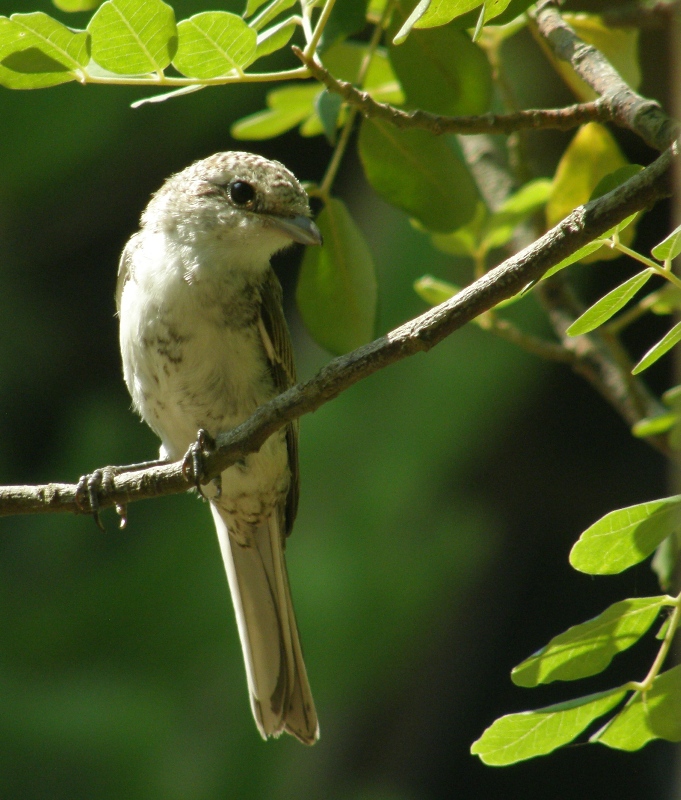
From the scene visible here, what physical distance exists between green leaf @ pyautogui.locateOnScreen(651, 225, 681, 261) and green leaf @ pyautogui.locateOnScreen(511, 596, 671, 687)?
500 mm

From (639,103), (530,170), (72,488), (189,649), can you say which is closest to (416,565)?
(189,649)

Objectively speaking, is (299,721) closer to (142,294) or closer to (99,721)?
(142,294)

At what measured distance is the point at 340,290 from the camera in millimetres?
2209

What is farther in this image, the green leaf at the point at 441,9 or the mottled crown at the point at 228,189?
the mottled crown at the point at 228,189

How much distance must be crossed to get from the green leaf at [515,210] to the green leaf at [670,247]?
3.33ft

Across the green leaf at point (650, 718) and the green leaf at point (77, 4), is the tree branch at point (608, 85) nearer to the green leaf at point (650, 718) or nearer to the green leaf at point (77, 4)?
the green leaf at point (650, 718)

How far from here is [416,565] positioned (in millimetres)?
4965

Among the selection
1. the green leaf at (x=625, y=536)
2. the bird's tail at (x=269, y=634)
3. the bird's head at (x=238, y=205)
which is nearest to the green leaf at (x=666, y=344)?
the green leaf at (x=625, y=536)

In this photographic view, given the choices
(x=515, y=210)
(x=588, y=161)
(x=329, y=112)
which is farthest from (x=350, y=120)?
(x=588, y=161)

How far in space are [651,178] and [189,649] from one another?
403cm

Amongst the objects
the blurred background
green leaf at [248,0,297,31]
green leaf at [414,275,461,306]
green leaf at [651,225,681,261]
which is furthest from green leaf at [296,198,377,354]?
the blurred background

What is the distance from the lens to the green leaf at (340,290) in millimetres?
2191

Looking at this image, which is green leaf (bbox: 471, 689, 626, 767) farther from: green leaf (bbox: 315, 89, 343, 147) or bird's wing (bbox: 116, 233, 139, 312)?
bird's wing (bbox: 116, 233, 139, 312)

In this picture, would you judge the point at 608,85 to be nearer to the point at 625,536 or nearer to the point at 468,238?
the point at 468,238
